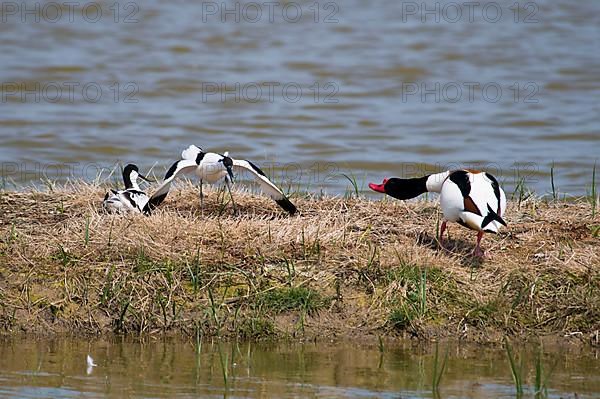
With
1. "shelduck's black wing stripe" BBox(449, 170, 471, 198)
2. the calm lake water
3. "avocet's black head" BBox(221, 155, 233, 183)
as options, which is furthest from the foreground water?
the calm lake water

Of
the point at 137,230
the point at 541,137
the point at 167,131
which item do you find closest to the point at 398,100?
the point at 541,137

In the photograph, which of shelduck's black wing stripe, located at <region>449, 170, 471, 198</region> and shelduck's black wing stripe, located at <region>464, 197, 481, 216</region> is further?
shelduck's black wing stripe, located at <region>449, 170, 471, 198</region>

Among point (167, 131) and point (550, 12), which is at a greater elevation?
point (550, 12)

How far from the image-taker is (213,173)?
714 cm

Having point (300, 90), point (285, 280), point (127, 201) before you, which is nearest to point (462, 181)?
point (285, 280)

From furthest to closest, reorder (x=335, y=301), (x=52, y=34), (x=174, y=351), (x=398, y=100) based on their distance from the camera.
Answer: (x=52, y=34)
(x=398, y=100)
(x=335, y=301)
(x=174, y=351)

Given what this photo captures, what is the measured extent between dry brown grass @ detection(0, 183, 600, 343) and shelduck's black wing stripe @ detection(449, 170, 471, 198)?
371 mm

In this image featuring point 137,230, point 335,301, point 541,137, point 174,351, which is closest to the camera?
point 174,351

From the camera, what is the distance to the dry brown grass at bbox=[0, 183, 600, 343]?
5.67m

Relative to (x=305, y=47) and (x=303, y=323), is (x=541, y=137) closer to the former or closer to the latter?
(x=305, y=47)

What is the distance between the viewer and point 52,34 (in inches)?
711

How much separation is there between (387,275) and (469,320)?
1.68 ft

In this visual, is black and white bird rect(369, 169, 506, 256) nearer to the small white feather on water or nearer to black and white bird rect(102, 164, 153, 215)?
black and white bird rect(102, 164, 153, 215)

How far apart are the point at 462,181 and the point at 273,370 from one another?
1.90 metres
